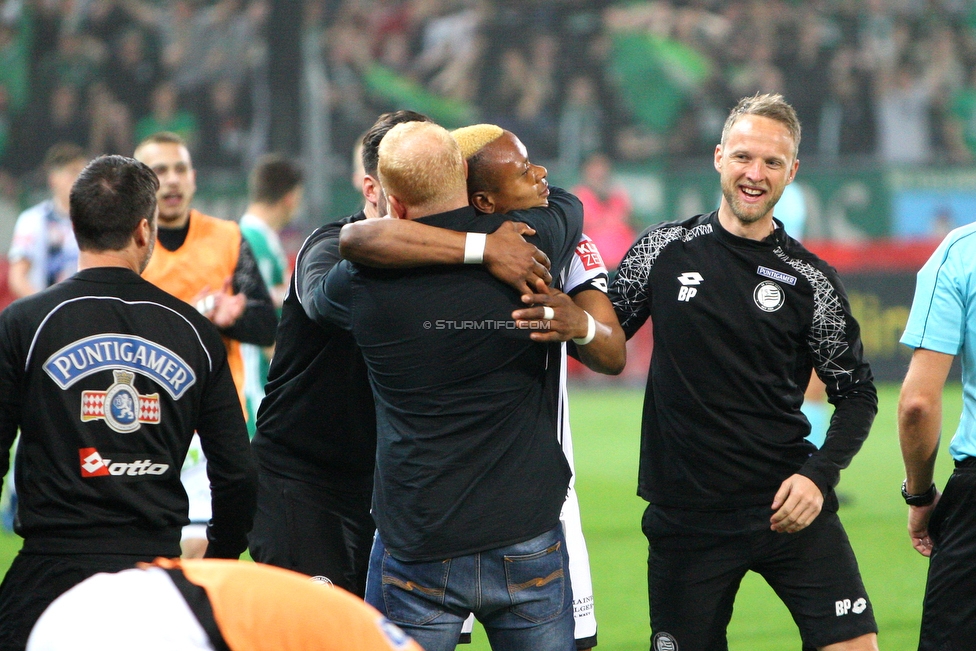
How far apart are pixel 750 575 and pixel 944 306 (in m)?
3.66

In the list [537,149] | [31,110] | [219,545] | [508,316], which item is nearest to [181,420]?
[219,545]

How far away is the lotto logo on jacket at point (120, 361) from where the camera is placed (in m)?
3.17

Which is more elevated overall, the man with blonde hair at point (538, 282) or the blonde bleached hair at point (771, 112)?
the blonde bleached hair at point (771, 112)

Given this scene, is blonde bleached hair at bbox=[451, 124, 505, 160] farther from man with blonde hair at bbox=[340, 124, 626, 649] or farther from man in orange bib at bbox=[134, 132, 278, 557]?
man in orange bib at bbox=[134, 132, 278, 557]

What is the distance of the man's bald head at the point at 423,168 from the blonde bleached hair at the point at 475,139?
0.12 meters

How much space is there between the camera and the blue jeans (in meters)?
3.06

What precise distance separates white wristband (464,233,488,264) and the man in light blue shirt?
1.31 meters

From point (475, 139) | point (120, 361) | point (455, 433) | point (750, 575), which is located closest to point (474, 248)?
point (475, 139)

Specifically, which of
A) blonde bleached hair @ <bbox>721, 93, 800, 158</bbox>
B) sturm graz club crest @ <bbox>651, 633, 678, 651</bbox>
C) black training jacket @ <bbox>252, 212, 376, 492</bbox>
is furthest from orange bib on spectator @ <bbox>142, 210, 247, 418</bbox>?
blonde bleached hair @ <bbox>721, 93, 800, 158</bbox>

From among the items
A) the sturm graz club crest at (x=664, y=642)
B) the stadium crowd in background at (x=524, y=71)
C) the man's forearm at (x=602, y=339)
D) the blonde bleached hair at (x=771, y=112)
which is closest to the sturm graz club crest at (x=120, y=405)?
the man's forearm at (x=602, y=339)

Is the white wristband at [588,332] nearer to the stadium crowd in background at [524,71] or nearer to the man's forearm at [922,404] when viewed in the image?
the man's forearm at [922,404]

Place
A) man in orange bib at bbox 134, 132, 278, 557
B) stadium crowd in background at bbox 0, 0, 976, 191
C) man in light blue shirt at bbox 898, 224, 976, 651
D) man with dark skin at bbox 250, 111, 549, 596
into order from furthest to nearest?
1. stadium crowd in background at bbox 0, 0, 976, 191
2. man in orange bib at bbox 134, 132, 278, 557
3. man with dark skin at bbox 250, 111, 549, 596
4. man in light blue shirt at bbox 898, 224, 976, 651

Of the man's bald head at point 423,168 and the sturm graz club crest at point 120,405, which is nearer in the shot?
the man's bald head at point 423,168

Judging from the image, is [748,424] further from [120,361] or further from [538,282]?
[120,361]
